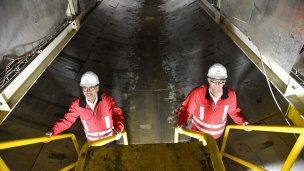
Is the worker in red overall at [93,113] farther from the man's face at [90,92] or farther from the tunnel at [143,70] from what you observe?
the tunnel at [143,70]

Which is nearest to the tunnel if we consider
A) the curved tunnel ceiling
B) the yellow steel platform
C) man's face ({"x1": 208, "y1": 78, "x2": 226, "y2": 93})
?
the curved tunnel ceiling

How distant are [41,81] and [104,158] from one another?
438 centimetres

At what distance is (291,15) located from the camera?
2537 mm

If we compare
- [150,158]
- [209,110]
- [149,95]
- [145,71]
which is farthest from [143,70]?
[150,158]

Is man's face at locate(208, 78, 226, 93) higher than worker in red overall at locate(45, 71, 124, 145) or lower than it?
higher

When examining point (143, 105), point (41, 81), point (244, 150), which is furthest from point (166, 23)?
point (244, 150)

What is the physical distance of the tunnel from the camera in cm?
314

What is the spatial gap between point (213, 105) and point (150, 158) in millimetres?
1607

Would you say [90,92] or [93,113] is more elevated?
[90,92]

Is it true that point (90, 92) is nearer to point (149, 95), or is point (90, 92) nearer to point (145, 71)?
point (149, 95)

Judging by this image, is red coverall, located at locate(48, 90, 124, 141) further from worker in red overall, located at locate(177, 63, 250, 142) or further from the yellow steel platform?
the yellow steel platform

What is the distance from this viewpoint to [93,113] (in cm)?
289

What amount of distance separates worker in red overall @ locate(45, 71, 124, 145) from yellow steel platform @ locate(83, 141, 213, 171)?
4.08ft

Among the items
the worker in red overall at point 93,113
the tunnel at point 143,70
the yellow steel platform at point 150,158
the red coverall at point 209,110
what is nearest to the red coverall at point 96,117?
the worker in red overall at point 93,113
